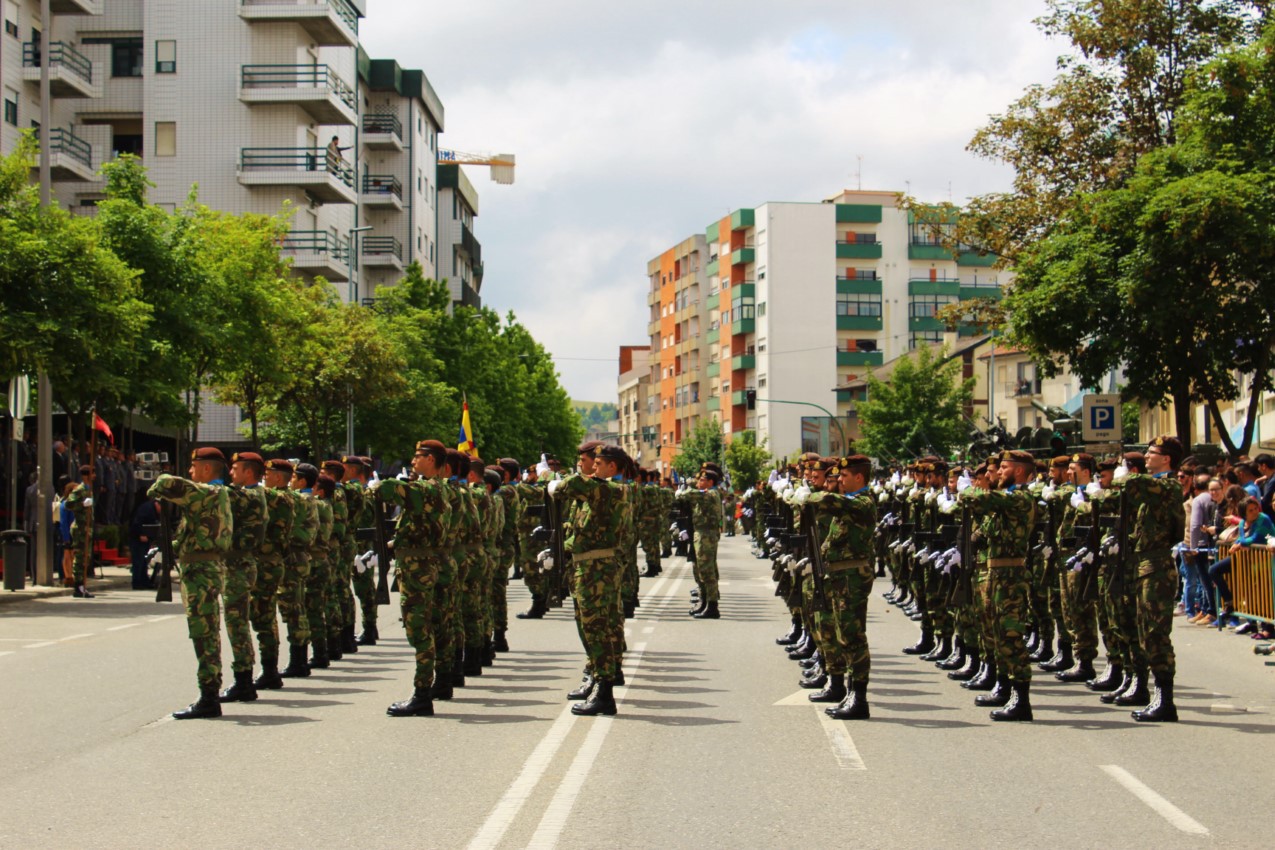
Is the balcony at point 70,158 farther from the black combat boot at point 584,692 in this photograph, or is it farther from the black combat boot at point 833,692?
the black combat boot at point 833,692

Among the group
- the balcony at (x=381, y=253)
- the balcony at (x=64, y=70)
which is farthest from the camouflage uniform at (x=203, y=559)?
the balcony at (x=381, y=253)

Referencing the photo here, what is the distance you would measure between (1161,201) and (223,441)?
37331mm

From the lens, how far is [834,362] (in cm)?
10469

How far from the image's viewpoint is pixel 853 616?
1089 centimetres

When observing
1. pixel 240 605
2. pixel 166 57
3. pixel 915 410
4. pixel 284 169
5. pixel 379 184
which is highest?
pixel 166 57

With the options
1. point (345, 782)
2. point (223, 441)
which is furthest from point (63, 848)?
point (223, 441)

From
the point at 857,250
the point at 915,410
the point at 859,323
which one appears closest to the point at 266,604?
the point at 915,410

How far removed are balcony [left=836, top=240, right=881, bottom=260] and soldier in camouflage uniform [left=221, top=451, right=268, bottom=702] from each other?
94.6 m

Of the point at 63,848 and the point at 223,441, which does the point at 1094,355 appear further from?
the point at 223,441

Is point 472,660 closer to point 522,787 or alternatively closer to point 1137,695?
point 522,787

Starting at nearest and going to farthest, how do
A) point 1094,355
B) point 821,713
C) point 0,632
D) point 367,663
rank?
point 821,713 → point 367,663 → point 0,632 → point 1094,355

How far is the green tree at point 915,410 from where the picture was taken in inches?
2712

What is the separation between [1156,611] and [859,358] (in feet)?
310


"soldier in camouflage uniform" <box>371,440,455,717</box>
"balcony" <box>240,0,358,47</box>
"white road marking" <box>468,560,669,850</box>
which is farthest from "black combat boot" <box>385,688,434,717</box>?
"balcony" <box>240,0,358,47</box>
